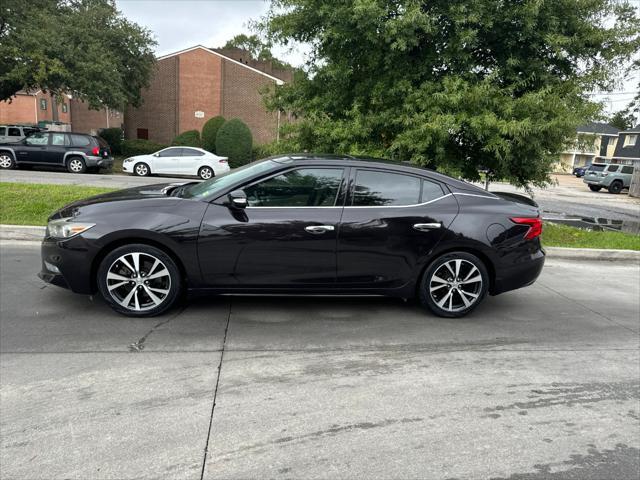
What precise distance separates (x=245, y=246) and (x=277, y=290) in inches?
20.7

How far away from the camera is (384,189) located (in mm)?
4875

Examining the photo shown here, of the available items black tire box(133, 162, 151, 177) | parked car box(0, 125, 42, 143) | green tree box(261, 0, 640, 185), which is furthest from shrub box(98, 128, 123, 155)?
green tree box(261, 0, 640, 185)

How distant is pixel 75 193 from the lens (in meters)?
9.67

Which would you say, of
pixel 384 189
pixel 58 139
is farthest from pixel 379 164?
pixel 58 139

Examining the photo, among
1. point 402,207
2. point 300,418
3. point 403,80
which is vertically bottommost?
point 300,418

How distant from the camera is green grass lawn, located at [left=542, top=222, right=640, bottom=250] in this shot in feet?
29.1

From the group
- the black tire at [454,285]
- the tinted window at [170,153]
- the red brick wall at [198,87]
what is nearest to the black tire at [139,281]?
the black tire at [454,285]

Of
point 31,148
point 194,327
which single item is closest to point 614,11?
point 194,327

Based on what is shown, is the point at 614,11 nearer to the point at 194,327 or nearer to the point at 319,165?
the point at 319,165

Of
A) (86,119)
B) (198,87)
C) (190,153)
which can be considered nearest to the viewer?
(190,153)

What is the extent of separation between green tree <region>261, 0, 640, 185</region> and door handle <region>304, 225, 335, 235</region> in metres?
4.34

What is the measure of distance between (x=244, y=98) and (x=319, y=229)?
3817 centimetres

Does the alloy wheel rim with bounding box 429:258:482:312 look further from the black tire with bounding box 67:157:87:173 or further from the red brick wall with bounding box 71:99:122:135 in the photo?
Answer: the red brick wall with bounding box 71:99:122:135

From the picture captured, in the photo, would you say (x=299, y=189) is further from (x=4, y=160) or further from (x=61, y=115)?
(x=61, y=115)
